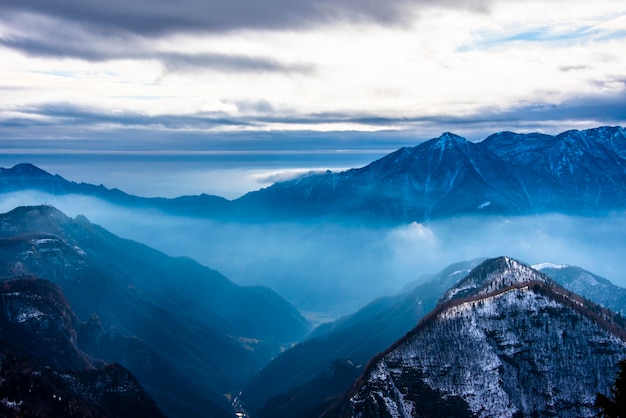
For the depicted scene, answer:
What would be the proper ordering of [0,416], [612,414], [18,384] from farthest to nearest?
[18,384] → [0,416] → [612,414]

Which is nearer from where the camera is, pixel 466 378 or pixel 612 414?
pixel 612 414

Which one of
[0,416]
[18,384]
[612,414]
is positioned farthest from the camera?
[18,384]

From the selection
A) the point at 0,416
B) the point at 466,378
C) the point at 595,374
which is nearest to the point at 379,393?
the point at 466,378

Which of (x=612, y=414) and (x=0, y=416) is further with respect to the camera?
(x=0, y=416)

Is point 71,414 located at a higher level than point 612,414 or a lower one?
lower

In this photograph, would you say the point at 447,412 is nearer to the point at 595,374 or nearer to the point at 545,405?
the point at 545,405

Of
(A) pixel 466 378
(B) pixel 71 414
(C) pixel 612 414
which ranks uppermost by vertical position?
(C) pixel 612 414

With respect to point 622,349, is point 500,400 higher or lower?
lower

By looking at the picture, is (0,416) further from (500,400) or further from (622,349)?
(622,349)

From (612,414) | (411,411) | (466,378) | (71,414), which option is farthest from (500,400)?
(612,414)
